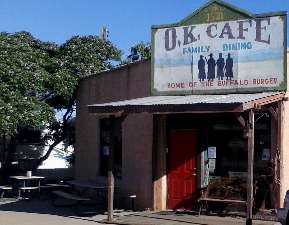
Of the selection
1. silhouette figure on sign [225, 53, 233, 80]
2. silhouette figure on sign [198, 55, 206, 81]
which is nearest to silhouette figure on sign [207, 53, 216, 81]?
silhouette figure on sign [198, 55, 206, 81]

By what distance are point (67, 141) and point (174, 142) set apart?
971cm

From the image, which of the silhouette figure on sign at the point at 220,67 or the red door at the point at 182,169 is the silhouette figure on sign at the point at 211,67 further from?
the red door at the point at 182,169

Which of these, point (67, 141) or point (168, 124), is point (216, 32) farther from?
point (67, 141)

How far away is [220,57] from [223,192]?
3.37 metres

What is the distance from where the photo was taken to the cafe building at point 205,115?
13.8 metres

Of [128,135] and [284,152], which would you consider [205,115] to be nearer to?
[284,152]

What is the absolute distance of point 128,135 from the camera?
16.7 m

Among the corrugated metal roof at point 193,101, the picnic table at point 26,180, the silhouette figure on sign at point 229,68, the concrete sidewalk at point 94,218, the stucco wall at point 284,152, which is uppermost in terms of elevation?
the silhouette figure on sign at point 229,68

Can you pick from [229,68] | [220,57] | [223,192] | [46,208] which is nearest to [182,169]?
[223,192]

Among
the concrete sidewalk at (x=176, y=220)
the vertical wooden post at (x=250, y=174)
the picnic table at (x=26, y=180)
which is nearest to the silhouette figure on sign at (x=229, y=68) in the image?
the vertical wooden post at (x=250, y=174)

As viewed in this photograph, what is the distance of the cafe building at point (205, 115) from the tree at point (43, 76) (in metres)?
3.84

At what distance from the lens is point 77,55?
22.2m

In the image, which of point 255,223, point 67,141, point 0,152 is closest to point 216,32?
point 255,223

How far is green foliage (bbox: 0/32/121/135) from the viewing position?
1895cm
